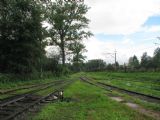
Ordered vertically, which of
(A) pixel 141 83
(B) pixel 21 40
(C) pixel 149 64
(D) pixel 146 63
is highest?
(B) pixel 21 40

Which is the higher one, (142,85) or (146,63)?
(146,63)

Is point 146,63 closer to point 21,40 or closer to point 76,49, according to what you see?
point 76,49

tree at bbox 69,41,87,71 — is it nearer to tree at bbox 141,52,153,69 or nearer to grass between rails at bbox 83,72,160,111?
grass between rails at bbox 83,72,160,111

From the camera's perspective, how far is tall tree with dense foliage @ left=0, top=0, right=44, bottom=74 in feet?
122

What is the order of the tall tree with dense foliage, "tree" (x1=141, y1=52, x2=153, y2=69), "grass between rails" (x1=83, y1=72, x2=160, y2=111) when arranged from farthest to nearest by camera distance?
"tree" (x1=141, y1=52, x2=153, y2=69), the tall tree with dense foliage, "grass between rails" (x1=83, y1=72, x2=160, y2=111)

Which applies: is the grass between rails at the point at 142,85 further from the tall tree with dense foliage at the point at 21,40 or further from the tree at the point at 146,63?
the tree at the point at 146,63

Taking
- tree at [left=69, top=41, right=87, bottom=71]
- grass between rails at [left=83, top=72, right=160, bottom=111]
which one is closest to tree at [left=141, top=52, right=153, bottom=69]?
tree at [left=69, top=41, right=87, bottom=71]

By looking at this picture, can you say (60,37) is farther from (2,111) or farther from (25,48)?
(2,111)

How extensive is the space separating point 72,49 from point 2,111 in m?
53.1

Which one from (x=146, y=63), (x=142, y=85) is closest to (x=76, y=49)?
(x=142, y=85)

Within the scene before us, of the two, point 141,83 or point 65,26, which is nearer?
point 141,83

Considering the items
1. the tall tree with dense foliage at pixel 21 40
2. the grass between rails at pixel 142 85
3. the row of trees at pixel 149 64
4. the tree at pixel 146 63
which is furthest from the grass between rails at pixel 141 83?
the tree at pixel 146 63

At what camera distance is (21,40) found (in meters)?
38.8

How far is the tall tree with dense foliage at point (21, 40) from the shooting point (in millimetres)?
37281
